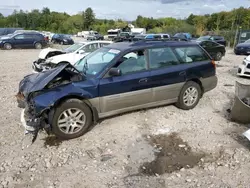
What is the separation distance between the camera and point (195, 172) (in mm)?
3215

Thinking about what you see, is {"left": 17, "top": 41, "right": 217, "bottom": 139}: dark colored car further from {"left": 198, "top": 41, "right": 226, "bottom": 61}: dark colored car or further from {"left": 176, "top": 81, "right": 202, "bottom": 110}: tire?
{"left": 198, "top": 41, "right": 226, "bottom": 61}: dark colored car

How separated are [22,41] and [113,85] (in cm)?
1911

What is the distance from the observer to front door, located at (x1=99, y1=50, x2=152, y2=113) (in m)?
4.26

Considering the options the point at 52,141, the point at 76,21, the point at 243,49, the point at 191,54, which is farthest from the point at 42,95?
the point at 76,21

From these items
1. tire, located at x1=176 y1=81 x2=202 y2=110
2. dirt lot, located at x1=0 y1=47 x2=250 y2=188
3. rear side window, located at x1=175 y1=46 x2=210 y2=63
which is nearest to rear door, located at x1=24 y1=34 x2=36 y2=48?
dirt lot, located at x1=0 y1=47 x2=250 y2=188

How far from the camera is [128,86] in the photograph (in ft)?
14.5

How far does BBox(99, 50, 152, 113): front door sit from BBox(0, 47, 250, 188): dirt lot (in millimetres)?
445

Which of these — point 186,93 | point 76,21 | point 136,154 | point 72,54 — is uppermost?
point 76,21

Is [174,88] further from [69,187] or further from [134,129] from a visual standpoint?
[69,187]

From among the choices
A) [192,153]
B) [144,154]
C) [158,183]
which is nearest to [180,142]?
[192,153]

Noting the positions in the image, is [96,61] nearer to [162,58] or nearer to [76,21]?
[162,58]

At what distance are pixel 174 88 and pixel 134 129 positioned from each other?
1.35 m

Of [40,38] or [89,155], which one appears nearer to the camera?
[89,155]

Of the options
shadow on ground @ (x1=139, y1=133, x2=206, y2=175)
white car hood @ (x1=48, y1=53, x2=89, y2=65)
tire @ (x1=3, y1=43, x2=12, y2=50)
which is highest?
white car hood @ (x1=48, y1=53, x2=89, y2=65)
